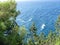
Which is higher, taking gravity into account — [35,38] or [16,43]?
[16,43]

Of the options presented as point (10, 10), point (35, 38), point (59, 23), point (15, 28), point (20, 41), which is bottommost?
point (35, 38)

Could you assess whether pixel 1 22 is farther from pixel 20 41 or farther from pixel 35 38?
pixel 35 38

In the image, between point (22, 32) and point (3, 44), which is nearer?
point (3, 44)

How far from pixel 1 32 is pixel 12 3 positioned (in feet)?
7.91

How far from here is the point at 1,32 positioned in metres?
14.8

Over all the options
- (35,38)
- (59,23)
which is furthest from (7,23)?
(35,38)

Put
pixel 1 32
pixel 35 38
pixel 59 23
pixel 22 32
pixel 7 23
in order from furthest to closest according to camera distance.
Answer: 1. pixel 35 38
2. pixel 59 23
3. pixel 22 32
4. pixel 7 23
5. pixel 1 32

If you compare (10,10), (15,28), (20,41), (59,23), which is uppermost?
(10,10)

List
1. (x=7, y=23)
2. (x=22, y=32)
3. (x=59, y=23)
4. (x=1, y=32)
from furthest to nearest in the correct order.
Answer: (x=59, y=23)
(x=22, y=32)
(x=7, y=23)
(x=1, y=32)

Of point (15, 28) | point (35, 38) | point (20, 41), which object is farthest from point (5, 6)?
point (35, 38)

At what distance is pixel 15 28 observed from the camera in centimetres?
1641

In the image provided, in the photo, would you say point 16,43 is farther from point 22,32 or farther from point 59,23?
point 59,23

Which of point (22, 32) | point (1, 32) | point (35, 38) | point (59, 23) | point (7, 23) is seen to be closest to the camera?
point (1, 32)

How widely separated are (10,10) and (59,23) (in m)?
34.8
